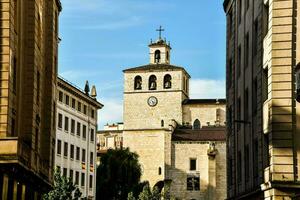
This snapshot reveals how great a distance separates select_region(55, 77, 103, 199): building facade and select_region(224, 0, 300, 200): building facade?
44809mm

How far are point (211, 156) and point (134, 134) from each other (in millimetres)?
14177

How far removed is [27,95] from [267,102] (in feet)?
33.5

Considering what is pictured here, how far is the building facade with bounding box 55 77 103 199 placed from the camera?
86.7 m

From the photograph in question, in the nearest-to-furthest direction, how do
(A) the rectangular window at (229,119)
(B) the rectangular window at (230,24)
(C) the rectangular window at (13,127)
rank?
(C) the rectangular window at (13,127), (A) the rectangular window at (229,119), (B) the rectangular window at (230,24)

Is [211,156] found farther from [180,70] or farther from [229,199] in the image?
[229,199]

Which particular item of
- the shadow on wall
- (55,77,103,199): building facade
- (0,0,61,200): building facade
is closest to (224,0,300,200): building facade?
(0,0,61,200): building facade

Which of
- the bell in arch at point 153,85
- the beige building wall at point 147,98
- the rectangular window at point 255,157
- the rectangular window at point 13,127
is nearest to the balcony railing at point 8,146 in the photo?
the rectangular window at point 13,127

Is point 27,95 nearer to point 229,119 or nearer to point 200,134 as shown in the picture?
point 229,119

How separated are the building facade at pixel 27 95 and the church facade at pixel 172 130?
88.2 meters

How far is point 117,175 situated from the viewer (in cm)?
11762

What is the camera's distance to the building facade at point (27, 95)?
96.7 feet

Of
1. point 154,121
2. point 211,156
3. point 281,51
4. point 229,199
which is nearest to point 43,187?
point 229,199

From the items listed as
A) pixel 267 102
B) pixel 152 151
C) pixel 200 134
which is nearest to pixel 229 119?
pixel 267 102

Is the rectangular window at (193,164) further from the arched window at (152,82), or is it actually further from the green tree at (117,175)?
the arched window at (152,82)
